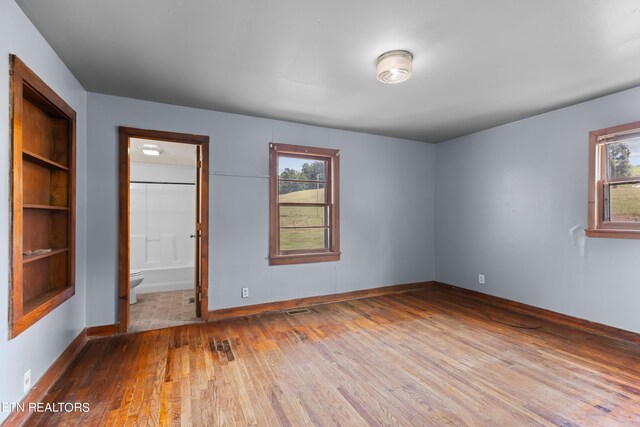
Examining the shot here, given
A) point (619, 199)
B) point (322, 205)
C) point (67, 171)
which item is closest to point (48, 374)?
point (67, 171)

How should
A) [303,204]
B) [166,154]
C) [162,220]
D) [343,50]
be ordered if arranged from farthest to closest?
[162,220] → [166,154] → [303,204] → [343,50]

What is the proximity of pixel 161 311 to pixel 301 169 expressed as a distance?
8.63ft

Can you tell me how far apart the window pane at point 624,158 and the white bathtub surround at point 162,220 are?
19.1ft

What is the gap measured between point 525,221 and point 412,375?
2711 millimetres

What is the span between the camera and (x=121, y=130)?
10.1 ft

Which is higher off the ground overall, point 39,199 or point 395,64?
point 395,64

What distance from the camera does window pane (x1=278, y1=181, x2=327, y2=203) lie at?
4090 millimetres

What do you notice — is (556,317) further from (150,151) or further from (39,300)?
(150,151)

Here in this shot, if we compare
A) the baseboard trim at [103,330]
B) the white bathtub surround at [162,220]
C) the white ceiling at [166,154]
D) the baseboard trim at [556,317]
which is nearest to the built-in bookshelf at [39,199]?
the baseboard trim at [103,330]

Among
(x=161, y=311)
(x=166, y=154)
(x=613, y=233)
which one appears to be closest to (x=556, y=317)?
(x=613, y=233)

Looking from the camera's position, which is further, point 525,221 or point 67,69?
point 525,221

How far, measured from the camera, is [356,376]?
2285 millimetres

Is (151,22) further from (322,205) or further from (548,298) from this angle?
(548,298)

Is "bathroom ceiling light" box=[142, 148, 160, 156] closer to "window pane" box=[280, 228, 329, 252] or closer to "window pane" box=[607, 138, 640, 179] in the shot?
"window pane" box=[280, 228, 329, 252]
